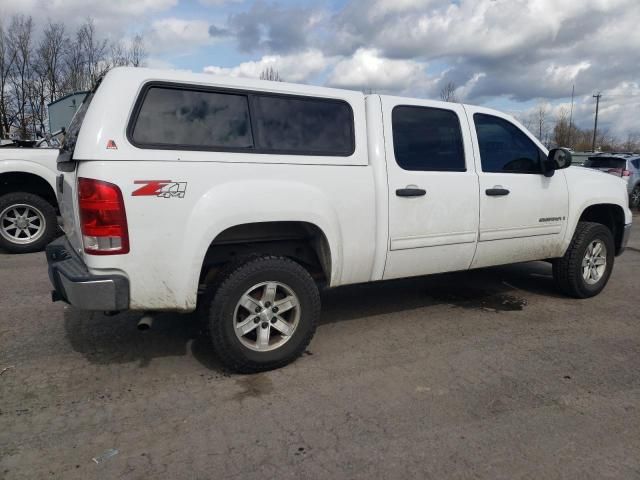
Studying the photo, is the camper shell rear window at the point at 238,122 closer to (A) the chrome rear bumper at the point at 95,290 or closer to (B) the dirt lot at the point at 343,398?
(A) the chrome rear bumper at the point at 95,290

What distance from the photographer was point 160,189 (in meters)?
3.06

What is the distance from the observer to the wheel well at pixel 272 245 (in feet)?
11.8

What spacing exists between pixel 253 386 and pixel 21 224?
576cm

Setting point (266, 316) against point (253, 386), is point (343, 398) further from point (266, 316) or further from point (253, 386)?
point (266, 316)

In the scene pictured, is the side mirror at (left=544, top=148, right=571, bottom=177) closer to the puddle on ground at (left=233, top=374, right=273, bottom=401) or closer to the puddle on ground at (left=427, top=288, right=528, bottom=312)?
the puddle on ground at (left=427, top=288, right=528, bottom=312)

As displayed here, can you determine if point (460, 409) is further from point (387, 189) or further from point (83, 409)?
point (83, 409)

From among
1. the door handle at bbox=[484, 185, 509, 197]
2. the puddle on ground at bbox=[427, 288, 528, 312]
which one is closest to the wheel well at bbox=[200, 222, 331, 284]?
the door handle at bbox=[484, 185, 509, 197]

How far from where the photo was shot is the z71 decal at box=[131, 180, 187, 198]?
301cm

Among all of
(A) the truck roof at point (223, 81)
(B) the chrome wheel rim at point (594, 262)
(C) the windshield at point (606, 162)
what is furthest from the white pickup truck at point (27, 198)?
(C) the windshield at point (606, 162)

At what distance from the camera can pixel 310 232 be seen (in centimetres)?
379

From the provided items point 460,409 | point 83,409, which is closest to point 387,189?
point 460,409

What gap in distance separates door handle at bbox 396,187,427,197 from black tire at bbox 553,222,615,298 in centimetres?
222

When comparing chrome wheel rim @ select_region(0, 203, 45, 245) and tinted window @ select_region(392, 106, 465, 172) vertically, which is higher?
tinted window @ select_region(392, 106, 465, 172)

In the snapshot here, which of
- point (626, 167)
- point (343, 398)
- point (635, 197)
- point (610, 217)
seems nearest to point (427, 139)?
point (343, 398)
